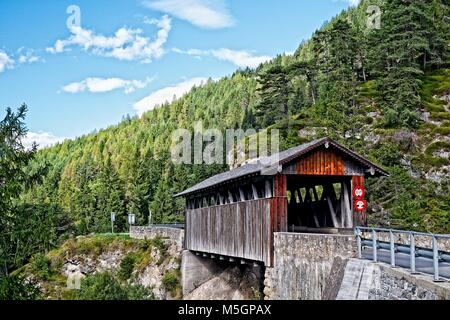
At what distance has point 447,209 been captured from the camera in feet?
111

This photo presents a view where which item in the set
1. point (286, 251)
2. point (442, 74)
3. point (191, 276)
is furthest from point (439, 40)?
point (286, 251)

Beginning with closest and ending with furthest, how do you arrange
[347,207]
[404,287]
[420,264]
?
[404,287], [420,264], [347,207]

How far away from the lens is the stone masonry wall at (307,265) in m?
14.4

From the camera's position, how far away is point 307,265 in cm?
1562

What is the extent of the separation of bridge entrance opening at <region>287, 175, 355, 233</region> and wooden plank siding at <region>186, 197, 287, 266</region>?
1.95 m

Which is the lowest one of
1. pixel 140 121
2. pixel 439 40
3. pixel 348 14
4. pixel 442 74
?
pixel 442 74

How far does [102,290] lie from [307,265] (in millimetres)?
6434

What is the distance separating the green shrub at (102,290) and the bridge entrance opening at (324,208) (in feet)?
24.7

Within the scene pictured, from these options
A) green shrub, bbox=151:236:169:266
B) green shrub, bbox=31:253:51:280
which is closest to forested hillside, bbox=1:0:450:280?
green shrub, bbox=31:253:51:280

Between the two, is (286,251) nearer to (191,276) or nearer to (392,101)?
(191,276)

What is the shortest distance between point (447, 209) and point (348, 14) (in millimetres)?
113494

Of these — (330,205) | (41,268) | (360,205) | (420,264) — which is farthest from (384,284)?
(41,268)

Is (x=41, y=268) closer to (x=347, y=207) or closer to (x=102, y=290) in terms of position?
(x=102, y=290)

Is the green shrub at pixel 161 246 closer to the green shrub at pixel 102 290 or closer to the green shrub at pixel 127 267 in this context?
the green shrub at pixel 127 267
